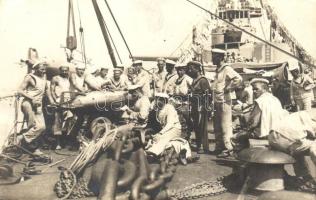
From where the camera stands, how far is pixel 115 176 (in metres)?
4.90

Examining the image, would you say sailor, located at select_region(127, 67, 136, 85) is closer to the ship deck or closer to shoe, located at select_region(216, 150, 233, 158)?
the ship deck

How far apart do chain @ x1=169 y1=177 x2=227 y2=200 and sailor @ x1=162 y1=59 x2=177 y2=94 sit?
2562 millimetres

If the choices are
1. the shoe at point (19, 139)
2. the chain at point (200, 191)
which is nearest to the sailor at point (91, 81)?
the shoe at point (19, 139)

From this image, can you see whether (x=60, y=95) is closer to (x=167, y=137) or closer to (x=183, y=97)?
(x=183, y=97)

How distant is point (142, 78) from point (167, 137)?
228 centimetres

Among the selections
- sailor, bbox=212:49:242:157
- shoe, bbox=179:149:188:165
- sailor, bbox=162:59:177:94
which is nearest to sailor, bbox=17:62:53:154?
sailor, bbox=162:59:177:94

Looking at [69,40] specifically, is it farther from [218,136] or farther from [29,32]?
[218,136]

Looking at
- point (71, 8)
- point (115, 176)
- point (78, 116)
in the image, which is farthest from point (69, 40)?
point (115, 176)

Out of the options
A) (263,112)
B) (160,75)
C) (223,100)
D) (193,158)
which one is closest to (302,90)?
(223,100)

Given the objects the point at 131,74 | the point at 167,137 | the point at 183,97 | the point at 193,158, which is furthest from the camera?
the point at 131,74

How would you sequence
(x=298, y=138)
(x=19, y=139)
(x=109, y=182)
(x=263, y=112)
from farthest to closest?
(x=19, y=139) → (x=263, y=112) → (x=109, y=182) → (x=298, y=138)

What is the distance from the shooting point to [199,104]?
6543 millimetres

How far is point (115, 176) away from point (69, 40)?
14.9 ft

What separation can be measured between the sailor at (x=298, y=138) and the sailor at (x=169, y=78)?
9.33 feet
